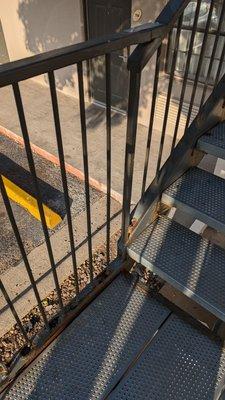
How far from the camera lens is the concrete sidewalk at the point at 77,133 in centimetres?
519

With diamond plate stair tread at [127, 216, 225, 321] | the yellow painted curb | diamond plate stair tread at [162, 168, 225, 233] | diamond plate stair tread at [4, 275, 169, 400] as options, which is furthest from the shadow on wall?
diamond plate stair tread at [4, 275, 169, 400]

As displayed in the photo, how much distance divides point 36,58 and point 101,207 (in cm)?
354

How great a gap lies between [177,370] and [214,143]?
4.80 feet

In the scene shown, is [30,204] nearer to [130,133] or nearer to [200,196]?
[200,196]

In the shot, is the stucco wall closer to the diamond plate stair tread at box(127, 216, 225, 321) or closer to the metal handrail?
the metal handrail

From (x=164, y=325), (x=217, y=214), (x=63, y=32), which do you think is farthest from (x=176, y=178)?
(x=63, y=32)

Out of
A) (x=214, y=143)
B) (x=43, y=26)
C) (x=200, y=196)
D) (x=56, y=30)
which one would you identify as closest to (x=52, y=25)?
(x=56, y=30)

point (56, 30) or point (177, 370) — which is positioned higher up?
point (177, 370)

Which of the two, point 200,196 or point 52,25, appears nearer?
point 200,196

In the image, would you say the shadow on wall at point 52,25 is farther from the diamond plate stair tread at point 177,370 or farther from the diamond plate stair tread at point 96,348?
the diamond plate stair tread at point 177,370

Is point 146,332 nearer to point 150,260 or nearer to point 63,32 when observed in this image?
point 150,260

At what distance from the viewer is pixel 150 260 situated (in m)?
1.98

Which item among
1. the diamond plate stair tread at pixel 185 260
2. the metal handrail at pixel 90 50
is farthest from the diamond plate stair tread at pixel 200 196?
the metal handrail at pixel 90 50

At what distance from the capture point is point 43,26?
6863 mm
